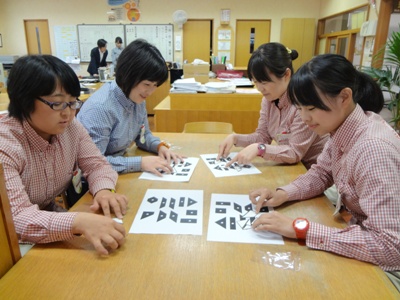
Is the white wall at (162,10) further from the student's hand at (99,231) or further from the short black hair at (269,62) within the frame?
the student's hand at (99,231)

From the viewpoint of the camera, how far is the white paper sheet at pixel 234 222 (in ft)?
3.06

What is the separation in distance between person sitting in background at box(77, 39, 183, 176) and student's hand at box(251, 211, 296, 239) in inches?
24.3

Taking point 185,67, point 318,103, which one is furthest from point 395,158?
point 185,67

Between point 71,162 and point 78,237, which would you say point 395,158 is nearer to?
point 78,237

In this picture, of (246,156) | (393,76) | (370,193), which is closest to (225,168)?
(246,156)

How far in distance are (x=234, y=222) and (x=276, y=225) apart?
15 cm

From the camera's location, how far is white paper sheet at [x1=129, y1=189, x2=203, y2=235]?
3.23 ft

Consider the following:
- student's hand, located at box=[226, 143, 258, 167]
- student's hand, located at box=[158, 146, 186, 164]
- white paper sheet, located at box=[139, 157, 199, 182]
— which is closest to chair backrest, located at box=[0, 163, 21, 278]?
white paper sheet, located at box=[139, 157, 199, 182]

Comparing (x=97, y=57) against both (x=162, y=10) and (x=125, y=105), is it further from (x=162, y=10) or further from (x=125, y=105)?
(x=125, y=105)

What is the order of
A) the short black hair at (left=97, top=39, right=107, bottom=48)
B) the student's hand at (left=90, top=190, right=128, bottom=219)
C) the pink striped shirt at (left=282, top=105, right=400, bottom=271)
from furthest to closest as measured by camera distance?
the short black hair at (left=97, top=39, right=107, bottom=48) → the student's hand at (left=90, top=190, right=128, bottom=219) → the pink striped shirt at (left=282, top=105, right=400, bottom=271)

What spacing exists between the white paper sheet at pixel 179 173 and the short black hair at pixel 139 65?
0.45 metres

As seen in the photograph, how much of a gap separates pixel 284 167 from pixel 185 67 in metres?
2.36

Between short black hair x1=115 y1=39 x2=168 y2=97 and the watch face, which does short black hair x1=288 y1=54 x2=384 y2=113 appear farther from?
short black hair x1=115 y1=39 x2=168 y2=97

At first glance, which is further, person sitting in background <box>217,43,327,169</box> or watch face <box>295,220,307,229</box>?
person sitting in background <box>217,43,327,169</box>
